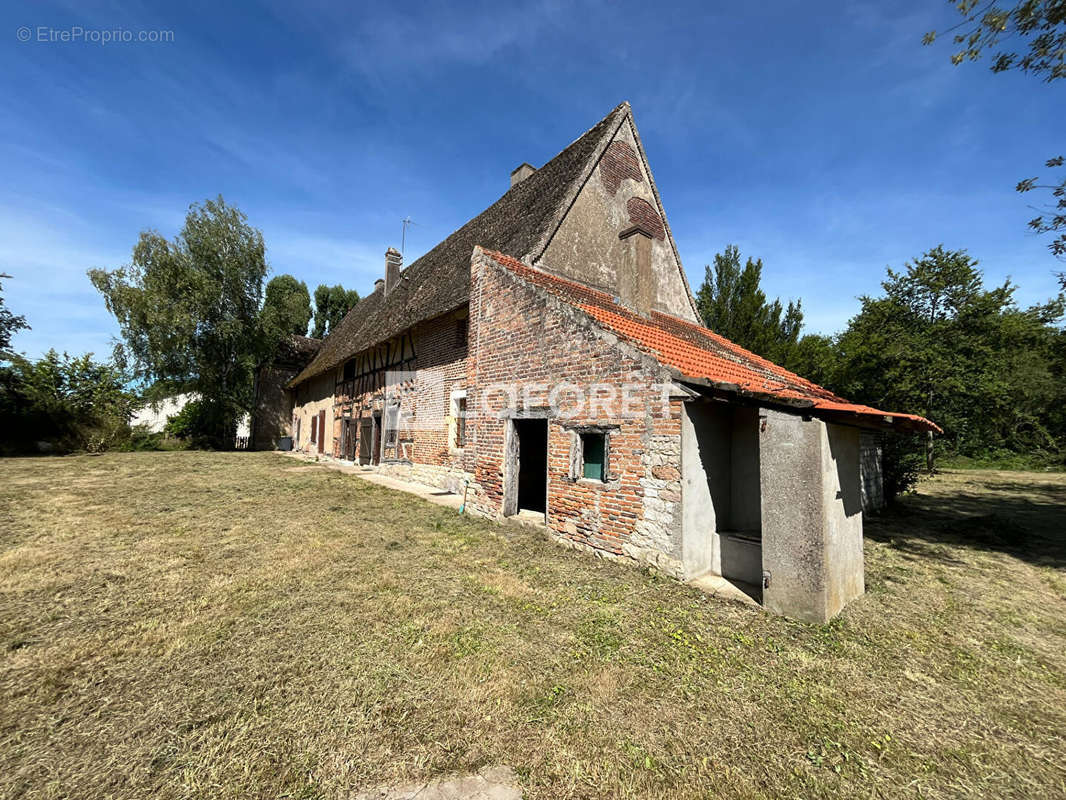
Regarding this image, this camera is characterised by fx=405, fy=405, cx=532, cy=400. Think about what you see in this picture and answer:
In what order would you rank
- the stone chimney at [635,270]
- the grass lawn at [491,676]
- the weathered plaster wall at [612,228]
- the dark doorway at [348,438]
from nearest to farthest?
the grass lawn at [491,676] → the stone chimney at [635,270] → the weathered plaster wall at [612,228] → the dark doorway at [348,438]

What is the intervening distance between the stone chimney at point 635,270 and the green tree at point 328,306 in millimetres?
34576

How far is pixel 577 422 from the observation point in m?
6.16

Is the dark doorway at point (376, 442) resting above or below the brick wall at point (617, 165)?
below

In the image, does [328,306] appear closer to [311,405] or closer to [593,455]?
[311,405]

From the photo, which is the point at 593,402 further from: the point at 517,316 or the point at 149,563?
the point at 149,563

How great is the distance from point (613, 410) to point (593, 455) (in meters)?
0.85

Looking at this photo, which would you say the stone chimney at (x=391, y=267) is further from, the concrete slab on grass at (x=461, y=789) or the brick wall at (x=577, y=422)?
the concrete slab on grass at (x=461, y=789)

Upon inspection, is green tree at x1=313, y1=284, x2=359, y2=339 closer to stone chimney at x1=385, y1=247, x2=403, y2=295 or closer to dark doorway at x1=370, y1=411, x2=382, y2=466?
stone chimney at x1=385, y1=247, x2=403, y2=295

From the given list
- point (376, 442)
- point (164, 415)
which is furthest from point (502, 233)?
point (164, 415)

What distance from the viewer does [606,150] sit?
36.9ft

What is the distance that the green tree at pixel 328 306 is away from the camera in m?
37.9

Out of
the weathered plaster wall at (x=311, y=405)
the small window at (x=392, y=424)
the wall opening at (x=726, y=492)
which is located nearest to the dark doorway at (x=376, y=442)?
the small window at (x=392, y=424)

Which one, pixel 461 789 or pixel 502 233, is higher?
pixel 502 233

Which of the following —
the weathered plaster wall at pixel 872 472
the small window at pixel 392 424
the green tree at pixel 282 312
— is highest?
the green tree at pixel 282 312
